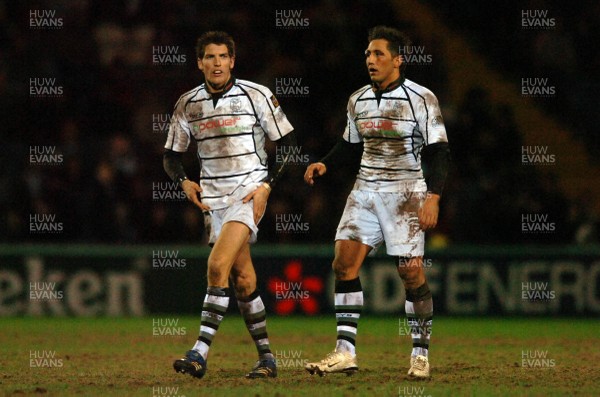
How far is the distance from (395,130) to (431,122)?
0.30m

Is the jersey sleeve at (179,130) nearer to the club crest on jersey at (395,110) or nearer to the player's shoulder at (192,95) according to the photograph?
the player's shoulder at (192,95)

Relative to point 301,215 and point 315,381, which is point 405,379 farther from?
point 301,215

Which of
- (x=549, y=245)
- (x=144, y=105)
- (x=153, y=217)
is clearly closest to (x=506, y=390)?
(x=549, y=245)

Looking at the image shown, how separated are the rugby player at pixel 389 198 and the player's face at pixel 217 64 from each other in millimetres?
983

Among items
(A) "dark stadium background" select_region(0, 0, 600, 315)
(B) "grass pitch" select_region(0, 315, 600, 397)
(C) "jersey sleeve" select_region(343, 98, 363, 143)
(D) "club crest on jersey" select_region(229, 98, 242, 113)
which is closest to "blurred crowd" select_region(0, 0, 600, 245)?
(A) "dark stadium background" select_region(0, 0, 600, 315)

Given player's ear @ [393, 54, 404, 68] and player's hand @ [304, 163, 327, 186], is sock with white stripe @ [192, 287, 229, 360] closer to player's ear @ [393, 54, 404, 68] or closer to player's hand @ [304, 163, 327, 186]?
player's hand @ [304, 163, 327, 186]

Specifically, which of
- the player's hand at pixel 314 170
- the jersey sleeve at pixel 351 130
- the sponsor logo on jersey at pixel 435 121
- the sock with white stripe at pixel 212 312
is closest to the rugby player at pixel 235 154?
the sock with white stripe at pixel 212 312

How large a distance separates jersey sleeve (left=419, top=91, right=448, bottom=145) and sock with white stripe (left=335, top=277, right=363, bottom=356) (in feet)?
4.18

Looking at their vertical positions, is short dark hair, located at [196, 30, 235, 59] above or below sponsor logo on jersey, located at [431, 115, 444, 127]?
above

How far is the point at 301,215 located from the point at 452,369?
678 cm

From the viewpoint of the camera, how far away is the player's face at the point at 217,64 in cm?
905

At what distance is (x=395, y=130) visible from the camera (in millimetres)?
9086

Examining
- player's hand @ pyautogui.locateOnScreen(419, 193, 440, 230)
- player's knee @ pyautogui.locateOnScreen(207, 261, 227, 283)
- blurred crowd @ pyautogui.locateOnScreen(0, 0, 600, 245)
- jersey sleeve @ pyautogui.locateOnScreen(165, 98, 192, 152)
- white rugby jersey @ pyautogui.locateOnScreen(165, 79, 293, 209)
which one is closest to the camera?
player's knee @ pyautogui.locateOnScreen(207, 261, 227, 283)

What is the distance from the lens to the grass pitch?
8.42 meters
